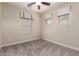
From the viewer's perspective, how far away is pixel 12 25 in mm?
3854

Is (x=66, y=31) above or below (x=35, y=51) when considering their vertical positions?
above

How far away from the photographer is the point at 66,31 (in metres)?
3.51

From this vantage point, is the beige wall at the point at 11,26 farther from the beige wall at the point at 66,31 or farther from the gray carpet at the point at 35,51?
the beige wall at the point at 66,31

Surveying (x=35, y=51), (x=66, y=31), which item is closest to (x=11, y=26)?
(x=35, y=51)

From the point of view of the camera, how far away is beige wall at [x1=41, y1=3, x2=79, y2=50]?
3062 mm

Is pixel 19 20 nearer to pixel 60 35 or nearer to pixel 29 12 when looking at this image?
pixel 29 12

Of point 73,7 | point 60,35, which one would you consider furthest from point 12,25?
point 73,7

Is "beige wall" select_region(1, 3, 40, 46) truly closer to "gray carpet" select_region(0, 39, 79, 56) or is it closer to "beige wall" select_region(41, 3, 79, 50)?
"gray carpet" select_region(0, 39, 79, 56)

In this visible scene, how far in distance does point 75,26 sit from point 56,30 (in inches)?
48.3

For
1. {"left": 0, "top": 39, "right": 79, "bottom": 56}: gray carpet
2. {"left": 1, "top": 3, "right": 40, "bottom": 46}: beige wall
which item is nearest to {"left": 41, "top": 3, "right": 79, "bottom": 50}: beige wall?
{"left": 0, "top": 39, "right": 79, "bottom": 56}: gray carpet

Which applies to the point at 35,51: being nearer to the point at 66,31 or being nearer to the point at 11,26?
the point at 66,31

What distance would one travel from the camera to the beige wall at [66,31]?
10.0ft

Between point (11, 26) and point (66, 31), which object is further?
point (11, 26)

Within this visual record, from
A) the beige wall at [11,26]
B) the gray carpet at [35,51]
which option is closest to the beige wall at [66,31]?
the gray carpet at [35,51]
